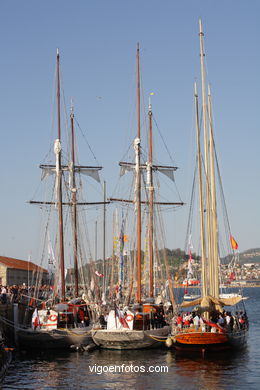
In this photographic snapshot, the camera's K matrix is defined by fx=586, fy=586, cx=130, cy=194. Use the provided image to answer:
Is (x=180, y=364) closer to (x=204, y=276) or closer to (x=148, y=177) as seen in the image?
(x=204, y=276)

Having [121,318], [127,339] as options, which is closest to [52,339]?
[121,318]

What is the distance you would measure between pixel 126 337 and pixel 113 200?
17.8m

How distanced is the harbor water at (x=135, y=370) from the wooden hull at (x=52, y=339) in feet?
3.15

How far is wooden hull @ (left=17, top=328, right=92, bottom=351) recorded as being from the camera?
42375mm

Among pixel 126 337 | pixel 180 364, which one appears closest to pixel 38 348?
pixel 126 337

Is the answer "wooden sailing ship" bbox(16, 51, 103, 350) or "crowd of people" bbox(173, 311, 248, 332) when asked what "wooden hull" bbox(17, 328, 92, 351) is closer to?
"wooden sailing ship" bbox(16, 51, 103, 350)

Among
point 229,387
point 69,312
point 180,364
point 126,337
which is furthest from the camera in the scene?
point 69,312

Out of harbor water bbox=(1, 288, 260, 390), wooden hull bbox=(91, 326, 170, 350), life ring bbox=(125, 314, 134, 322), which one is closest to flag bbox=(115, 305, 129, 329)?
wooden hull bbox=(91, 326, 170, 350)

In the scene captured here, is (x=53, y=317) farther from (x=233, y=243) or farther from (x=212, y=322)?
(x=233, y=243)

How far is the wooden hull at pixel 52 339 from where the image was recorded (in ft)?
139

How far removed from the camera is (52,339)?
42.4 meters

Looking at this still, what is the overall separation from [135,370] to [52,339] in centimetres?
993

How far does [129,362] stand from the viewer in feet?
122

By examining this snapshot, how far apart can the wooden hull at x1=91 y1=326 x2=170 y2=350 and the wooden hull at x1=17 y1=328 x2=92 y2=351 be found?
1.54 m
